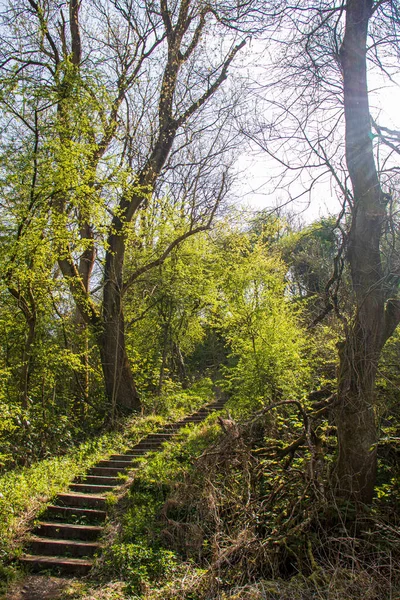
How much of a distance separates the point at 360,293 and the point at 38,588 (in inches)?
221

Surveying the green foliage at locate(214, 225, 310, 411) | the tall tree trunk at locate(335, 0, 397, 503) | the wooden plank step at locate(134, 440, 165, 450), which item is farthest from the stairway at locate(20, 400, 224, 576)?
the tall tree trunk at locate(335, 0, 397, 503)

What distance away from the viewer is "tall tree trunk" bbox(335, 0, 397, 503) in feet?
17.2

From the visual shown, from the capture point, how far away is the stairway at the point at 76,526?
663 centimetres

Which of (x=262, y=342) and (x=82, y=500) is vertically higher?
(x=262, y=342)

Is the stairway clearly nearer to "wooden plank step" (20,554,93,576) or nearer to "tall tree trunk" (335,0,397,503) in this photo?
"wooden plank step" (20,554,93,576)

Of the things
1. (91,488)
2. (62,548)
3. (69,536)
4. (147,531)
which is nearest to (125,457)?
(91,488)

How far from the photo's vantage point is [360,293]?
17.9 feet

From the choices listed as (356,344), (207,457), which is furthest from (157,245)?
(356,344)

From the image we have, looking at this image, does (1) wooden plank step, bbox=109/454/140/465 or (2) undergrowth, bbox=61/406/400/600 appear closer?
(2) undergrowth, bbox=61/406/400/600

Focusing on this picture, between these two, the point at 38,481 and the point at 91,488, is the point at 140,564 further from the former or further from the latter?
the point at 38,481

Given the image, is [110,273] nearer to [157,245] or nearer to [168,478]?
[157,245]

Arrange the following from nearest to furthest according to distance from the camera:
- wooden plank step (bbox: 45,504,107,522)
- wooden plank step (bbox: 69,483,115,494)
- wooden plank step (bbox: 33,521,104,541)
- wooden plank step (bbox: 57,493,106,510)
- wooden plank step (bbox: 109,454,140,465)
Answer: wooden plank step (bbox: 33,521,104,541) → wooden plank step (bbox: 45,504,107,522) → wooden plank step (bbox: 57,493,106,510) → wooden plank step (bbox: 69,483,115,494) → wooden plank step (bbox: 109,454,140,465)

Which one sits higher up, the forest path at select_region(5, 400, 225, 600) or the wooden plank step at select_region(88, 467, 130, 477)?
the wooden plank step at select_region(88, 467, 130, 477)

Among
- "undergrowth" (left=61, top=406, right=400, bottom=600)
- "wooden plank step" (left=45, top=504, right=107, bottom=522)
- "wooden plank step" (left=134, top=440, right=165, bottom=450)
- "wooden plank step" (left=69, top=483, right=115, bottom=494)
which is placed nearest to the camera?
"undergrowth" (left=61, top=406, right=400, bottom=600)
